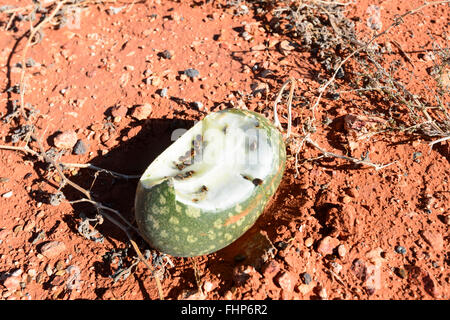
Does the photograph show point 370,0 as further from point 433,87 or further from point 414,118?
point 414,118

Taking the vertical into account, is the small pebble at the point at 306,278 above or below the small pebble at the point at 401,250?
above

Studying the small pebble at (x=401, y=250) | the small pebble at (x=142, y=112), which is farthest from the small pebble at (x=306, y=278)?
the small pebble at (x=142, y=112)

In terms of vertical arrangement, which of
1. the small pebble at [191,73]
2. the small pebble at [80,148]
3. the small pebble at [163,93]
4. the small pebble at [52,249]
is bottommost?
the small pebble at [52,249]

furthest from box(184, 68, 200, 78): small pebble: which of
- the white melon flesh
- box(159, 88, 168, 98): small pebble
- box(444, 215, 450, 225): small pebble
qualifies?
box(444, 215, 450, 225): small pebble

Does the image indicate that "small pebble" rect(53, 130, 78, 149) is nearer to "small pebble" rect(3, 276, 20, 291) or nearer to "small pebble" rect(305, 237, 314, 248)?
"small pebble" rect(3, 276, 20, 291)

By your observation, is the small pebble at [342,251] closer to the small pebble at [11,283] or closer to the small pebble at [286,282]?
the small pebble at [286,282]

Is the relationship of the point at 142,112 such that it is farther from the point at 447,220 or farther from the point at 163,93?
the point at 447,220

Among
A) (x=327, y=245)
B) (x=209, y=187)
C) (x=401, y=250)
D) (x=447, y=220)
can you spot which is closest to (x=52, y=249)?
(x=209, y=187)
